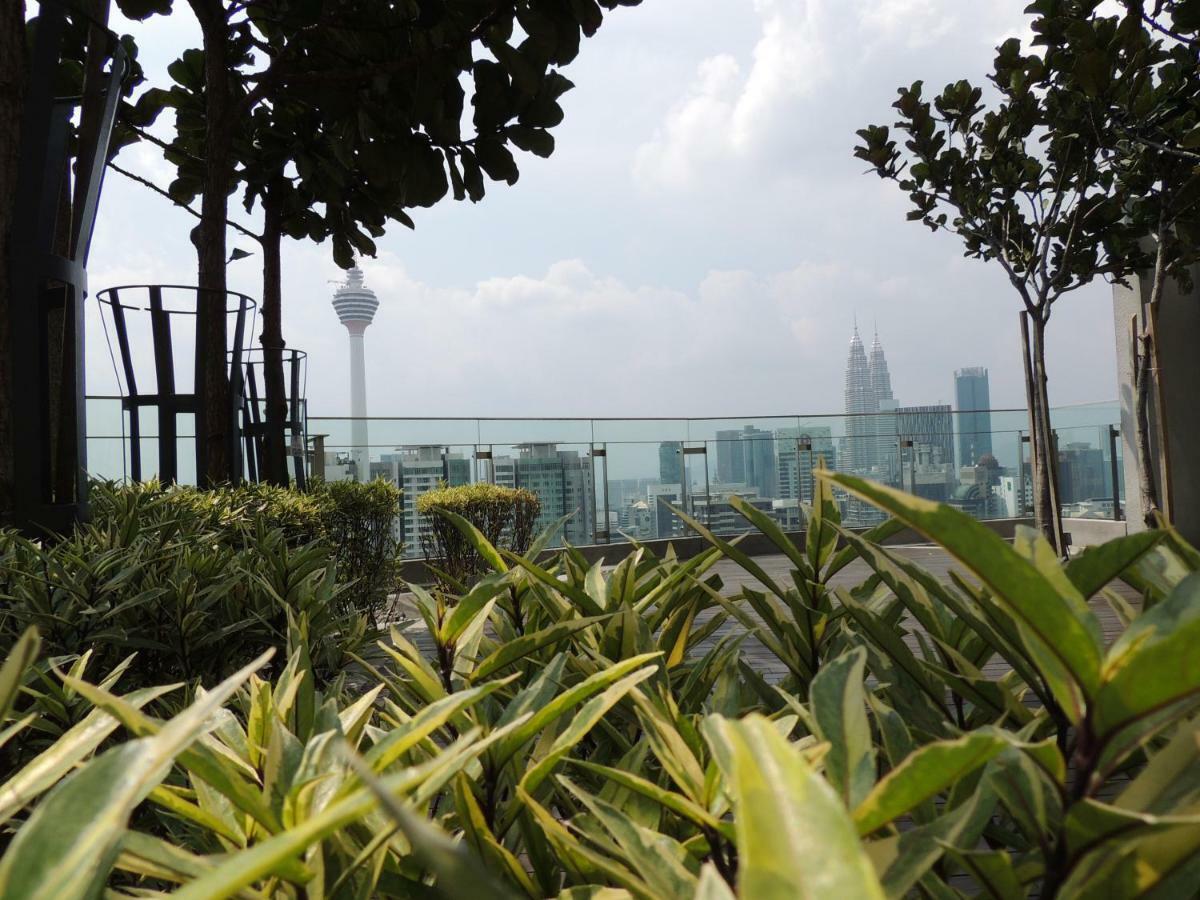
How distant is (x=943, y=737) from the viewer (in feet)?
1.96

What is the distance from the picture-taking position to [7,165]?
7.09ft

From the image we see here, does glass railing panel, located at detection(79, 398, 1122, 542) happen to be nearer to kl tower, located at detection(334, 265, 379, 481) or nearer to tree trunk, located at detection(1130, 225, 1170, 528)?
tree trunk, located at detection(1130, 225, 1170, 528)

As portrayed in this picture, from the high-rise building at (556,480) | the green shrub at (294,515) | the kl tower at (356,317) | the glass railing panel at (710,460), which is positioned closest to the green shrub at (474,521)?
the glass railing panel at (710,460)

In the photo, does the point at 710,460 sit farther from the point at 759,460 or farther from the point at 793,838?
the point at 793,838

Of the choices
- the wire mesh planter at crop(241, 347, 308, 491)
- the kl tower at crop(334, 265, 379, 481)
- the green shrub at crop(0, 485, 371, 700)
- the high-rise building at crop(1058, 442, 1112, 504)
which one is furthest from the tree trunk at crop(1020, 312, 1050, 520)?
the kl tower at crop(334, 265, 379, 481)

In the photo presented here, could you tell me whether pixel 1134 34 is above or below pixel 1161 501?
above

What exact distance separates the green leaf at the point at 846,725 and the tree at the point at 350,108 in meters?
4.61

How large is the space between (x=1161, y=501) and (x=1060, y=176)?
10.9 feet

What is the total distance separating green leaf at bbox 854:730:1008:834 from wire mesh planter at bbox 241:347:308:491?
5.82 meters

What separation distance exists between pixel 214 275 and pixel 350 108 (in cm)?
134

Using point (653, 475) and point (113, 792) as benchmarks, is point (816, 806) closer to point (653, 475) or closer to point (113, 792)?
point (113, 792)

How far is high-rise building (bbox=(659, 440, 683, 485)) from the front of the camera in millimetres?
12984

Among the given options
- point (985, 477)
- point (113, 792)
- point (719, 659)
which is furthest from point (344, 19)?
point (985, 477)

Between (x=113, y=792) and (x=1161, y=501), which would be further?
(x=1161, y=501)
